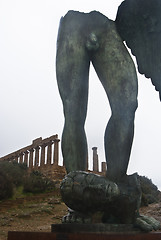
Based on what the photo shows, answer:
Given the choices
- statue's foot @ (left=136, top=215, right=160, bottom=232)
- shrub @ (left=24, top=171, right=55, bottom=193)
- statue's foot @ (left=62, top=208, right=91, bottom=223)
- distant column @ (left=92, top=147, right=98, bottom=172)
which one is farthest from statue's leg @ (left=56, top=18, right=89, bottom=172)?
distant column @ (left=92, top=147, right=98, bottom=172)

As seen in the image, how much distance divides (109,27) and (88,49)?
1.07 ft

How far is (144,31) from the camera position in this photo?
351 centimetres

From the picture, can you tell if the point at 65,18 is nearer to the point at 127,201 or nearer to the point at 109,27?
the point at 109,27

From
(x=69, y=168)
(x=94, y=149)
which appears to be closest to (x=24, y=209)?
(x=69, y=168)

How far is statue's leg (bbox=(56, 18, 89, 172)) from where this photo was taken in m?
3.17

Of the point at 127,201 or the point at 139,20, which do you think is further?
the point at 139,20

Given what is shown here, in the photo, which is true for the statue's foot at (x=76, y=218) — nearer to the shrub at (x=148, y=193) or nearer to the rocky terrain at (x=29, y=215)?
the rocky terrain at (x=29, y=215)

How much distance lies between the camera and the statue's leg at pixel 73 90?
317 centimetres

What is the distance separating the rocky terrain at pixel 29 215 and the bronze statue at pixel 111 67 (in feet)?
22.0

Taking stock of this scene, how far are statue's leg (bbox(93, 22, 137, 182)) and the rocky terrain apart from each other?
6.80m

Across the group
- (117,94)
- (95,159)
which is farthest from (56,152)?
(117,94)

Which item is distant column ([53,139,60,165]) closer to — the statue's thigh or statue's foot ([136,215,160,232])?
the statue's thigh

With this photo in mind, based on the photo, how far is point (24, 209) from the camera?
14836 mm

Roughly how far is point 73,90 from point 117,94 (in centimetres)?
45
